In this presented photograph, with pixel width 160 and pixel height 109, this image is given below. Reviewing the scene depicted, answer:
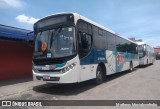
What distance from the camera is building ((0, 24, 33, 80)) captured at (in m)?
12.2

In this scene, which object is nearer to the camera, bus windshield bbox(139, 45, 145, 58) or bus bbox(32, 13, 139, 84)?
bus bbox(32, 13, 139, 84)

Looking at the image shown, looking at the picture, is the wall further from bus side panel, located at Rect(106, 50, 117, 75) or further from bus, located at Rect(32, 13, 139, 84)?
bus side panel, located at Rect(106, 50, 117, 75)

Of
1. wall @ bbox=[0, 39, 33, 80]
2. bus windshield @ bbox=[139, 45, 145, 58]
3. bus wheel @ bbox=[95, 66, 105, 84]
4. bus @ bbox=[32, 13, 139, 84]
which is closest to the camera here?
bus @ bbox=[32, 13, 139, 84]

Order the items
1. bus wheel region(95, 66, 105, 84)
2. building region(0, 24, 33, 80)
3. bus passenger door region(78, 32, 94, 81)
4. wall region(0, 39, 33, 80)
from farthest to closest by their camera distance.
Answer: wall region(0, 39, 33, 80), building region(0, 24, 33, 80), bus wheel region(95, 66, 105, 84), bus passenger door region(78, 32, 94, 81)

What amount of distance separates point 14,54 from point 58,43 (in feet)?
22.5

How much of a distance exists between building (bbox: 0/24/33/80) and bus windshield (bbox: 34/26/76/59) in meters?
3.52

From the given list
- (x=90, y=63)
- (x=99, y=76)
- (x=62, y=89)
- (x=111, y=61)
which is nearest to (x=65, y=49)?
(x=90, y=63)

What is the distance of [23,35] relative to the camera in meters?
12.8

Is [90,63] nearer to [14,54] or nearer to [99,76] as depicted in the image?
[99,76]

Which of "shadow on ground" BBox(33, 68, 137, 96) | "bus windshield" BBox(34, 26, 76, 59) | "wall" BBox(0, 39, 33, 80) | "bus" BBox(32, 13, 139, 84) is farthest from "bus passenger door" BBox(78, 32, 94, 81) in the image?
"wall" BBox(0, 39, 33, 80)

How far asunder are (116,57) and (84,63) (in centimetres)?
579

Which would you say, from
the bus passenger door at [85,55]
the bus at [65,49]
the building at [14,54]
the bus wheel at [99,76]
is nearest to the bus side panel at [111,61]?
the bus wheel at [99,76]

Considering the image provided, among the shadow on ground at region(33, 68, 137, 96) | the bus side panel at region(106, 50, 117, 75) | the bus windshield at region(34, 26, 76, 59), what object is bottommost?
the shadow on ground at region(33, 68, 137, 96)

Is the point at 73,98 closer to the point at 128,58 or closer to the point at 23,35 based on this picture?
the point at 23,35
